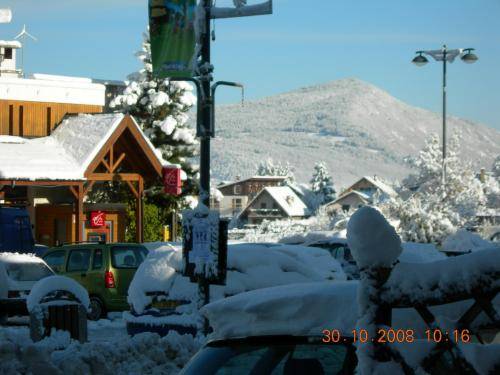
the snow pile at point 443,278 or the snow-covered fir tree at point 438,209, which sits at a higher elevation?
the snow pile at point 443,278

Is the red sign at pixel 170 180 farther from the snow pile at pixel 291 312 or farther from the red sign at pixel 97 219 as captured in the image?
A: the snow pile at pixel 291 312

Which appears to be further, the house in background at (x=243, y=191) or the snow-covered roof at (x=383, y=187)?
the house in background at (x=243, y=191)

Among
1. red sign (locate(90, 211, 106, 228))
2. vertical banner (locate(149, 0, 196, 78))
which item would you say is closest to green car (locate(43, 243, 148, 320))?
vertical banner (locate(149, 0, 196, 78))

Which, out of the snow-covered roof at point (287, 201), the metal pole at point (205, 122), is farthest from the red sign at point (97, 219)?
the snow-covered roof at point (287, 201)

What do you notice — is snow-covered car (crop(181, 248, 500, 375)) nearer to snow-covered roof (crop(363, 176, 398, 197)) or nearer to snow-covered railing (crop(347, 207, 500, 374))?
snow-covered railing (crop(347, 207, 500, 374))

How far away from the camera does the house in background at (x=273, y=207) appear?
13100 centimetres

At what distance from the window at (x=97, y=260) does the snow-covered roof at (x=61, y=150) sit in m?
14.5

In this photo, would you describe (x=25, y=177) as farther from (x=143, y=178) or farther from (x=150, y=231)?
(x=150, y=231)

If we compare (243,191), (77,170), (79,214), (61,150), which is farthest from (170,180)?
(243,191)

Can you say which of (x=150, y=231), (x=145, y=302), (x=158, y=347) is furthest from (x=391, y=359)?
(x=150, y=231)

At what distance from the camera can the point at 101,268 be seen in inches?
991

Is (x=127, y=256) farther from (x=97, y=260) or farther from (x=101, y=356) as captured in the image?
(x=101, y=356)

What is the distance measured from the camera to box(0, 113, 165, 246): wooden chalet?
4131 cm

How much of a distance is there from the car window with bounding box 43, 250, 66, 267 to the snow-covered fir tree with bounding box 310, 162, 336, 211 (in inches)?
4500
